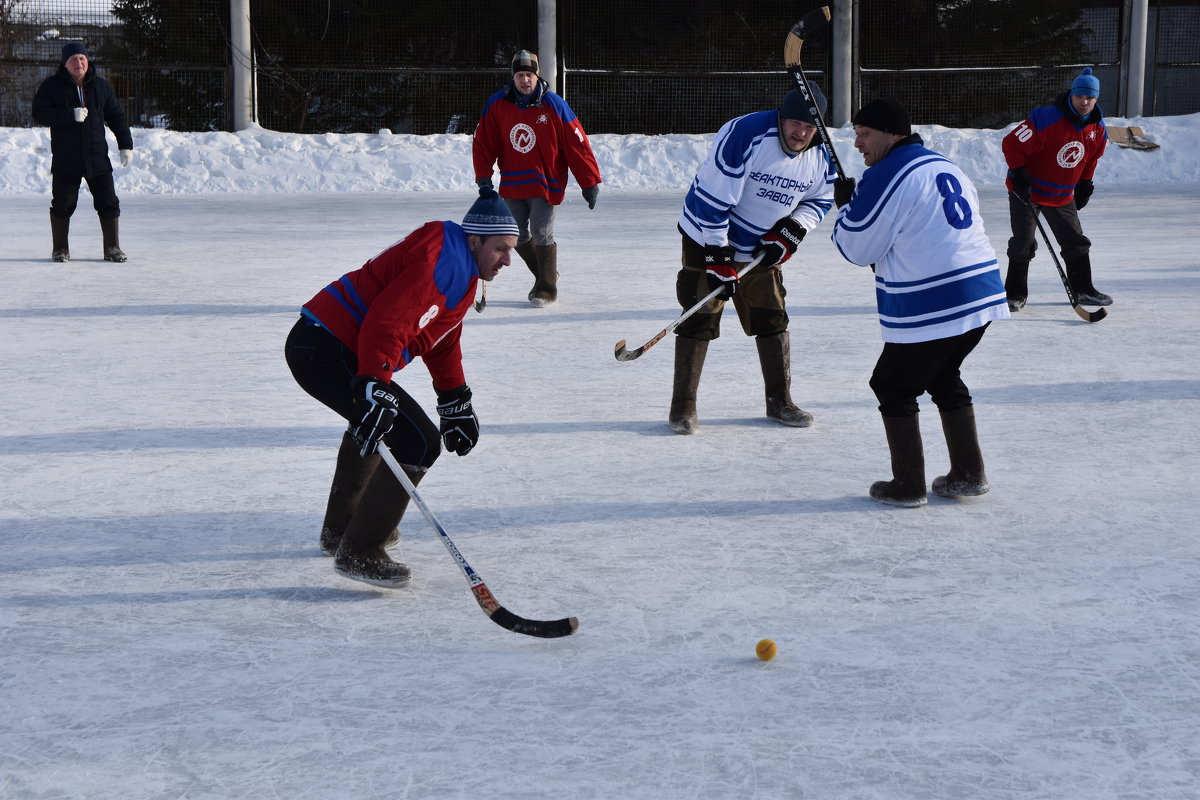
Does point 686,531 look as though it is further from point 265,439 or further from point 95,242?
point 95,242

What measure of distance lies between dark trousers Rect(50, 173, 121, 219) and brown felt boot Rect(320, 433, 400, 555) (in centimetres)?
595

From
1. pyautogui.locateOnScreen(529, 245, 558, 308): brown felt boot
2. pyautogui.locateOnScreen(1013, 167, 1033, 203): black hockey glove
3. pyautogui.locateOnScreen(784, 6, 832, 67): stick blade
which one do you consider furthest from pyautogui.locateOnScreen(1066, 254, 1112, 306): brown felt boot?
pyautogui.locateOnScreen(784, 6, 832, 67): stick blade

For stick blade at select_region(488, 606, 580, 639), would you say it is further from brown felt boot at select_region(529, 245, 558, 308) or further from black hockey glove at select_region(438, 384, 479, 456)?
brown felt boot at select_region(529, 245, 558, 308)

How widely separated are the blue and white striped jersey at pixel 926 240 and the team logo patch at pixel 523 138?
3734 millimetres

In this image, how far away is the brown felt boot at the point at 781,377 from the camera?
16.1 feet

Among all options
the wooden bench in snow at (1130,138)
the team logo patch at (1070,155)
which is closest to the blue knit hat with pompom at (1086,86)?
the team logo patch at (1070,155)

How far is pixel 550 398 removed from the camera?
5344 mm

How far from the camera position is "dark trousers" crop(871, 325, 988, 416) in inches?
150

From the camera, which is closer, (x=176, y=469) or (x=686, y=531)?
(x=686, y=531)

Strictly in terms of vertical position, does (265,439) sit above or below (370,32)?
→ below

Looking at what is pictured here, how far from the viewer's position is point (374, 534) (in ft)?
10.4

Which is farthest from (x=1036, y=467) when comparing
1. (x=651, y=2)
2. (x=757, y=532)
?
(x=651, y=2)

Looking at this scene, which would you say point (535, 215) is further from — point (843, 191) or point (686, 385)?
point (843, 191)

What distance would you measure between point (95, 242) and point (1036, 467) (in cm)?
780
